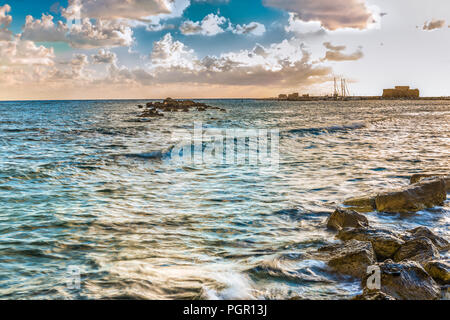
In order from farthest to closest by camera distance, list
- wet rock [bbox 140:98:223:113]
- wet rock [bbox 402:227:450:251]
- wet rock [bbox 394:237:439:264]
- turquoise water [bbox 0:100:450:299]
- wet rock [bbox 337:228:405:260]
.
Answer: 1. wet rock [bbox 140:98:223:113]
2. wet rock [bbox 402:227:450:251]
3. wet rock [bbox 337:228:405:260]
4. wet rock [bbox 394:237:439:264]
5. turquoise water [bbox 0:100:450:299]


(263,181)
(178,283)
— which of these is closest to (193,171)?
(263,181)

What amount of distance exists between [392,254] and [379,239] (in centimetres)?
30

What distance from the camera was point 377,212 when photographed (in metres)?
7.68

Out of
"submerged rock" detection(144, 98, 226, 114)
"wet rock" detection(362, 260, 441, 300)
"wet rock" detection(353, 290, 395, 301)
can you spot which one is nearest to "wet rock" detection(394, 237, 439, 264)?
"wet rock" detection(362, 260, 441, 300)

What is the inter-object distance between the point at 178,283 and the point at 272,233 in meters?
2.51

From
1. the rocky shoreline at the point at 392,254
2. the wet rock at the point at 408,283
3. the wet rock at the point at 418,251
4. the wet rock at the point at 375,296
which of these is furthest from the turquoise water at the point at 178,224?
the wet rock at the point at 418,251

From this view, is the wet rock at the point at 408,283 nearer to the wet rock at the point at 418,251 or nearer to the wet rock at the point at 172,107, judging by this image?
the wet rock at the point at 418,251

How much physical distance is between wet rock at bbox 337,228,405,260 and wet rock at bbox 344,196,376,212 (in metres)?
2.11

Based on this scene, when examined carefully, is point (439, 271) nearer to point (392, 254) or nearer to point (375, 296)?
point (392, 254)

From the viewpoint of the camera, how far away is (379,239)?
17.7ft

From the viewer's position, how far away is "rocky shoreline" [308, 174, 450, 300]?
404cm

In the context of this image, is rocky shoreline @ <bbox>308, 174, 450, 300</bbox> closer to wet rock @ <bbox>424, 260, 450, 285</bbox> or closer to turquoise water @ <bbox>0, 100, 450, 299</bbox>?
wet rock @ <bbox>424, 260, 450, 285</bbox>

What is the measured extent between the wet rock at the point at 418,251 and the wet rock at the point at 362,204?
2.60 m

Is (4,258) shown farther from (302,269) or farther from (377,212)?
(377,212)
